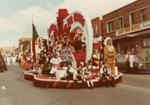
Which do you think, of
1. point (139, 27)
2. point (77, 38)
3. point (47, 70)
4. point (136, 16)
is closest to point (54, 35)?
point (47, 70)

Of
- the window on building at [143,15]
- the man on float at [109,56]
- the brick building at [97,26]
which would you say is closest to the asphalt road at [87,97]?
the man on float at [109,56]

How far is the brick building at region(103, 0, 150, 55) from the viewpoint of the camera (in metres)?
36.0

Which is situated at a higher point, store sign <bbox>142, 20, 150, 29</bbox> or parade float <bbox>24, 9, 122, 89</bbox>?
store sign <bbox>142, 20, 150, 29</bbox>

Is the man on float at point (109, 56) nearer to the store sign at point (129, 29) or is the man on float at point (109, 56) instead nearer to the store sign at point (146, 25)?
the store sign at point (146, 25)

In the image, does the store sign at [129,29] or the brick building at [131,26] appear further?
the store sign at [129,29]

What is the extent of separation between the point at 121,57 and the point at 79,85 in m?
14.1

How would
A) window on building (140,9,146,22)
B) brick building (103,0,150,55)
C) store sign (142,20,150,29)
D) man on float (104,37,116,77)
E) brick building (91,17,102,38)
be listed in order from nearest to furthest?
1. man on float (104,37,116,77)
2. store sign (142,20,150,29)
3. brick building (103,0,150,55)
4. window on building (140,9,146,22)
5. brick building (91,17,102,38)

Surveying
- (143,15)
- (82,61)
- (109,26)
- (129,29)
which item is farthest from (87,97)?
(109,26)

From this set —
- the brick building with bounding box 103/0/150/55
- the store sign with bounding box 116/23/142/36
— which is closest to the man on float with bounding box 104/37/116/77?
the brick building with bounding box 103/0/150/55

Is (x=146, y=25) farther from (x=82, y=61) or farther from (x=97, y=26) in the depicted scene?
(x=82, y=61)

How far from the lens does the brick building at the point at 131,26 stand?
36031 millimetres

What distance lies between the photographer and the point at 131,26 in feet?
126

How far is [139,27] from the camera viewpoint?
36594 mm

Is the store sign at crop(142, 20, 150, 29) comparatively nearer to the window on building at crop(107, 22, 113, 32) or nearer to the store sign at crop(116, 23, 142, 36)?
the store sign at crop(116, 23, 142, 36)
